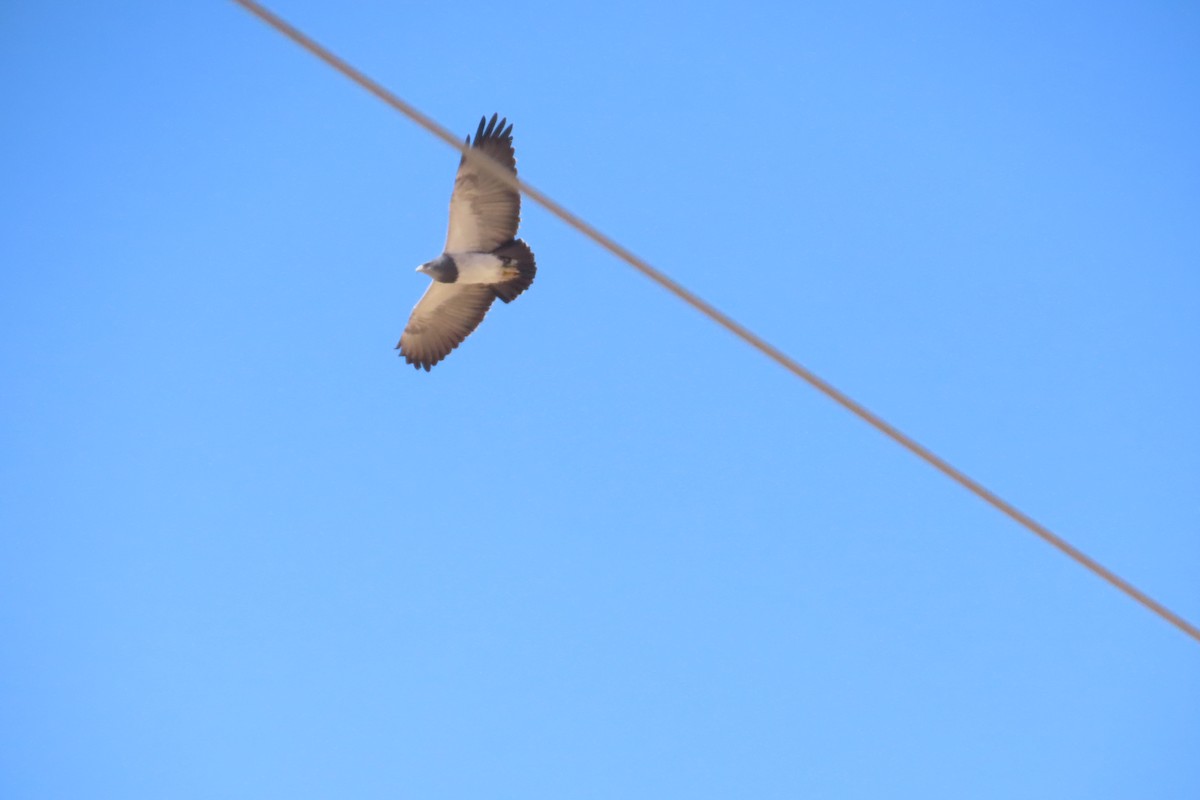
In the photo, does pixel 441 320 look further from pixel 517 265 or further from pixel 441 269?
pixel 517 265

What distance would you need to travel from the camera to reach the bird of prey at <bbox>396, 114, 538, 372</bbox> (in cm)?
1015

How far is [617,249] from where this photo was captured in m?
3.46

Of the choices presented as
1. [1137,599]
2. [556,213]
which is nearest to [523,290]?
[556,213]

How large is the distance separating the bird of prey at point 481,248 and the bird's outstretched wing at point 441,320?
0.04ft

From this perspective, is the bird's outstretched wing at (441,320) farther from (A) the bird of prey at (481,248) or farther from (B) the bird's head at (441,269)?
(B) the bird's head at (441,269)

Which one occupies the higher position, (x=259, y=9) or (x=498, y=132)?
(x=498, y=132)

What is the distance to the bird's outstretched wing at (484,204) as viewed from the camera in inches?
389

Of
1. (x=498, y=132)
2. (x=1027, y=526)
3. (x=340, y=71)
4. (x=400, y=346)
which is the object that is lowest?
(x=1027, y=526)

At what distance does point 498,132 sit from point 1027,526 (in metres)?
7.82

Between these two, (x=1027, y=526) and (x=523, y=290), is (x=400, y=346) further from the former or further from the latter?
(x=1027, y=526)

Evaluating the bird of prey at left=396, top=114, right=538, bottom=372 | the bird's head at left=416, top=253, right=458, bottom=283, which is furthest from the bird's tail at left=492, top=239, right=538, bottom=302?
the bird's head at left=416, top=253, right=458, bottom=283

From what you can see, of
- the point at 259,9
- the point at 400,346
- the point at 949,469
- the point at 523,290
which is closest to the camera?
the point at 259,9

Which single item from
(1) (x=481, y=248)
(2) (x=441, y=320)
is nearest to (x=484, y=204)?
(1) (x=481, y=248)

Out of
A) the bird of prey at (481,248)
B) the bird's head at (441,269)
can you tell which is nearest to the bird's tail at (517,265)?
the bird of prey at (481,248)
